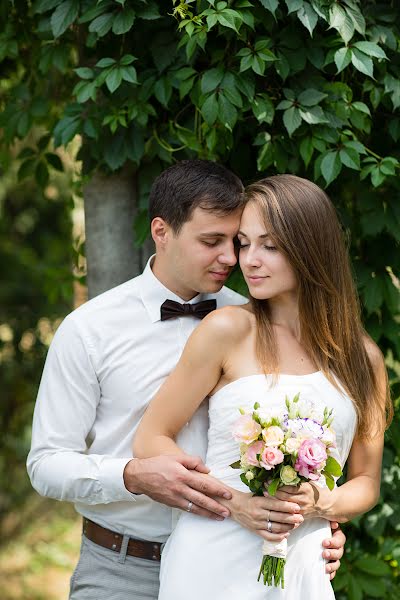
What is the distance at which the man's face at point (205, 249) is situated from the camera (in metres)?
2.72

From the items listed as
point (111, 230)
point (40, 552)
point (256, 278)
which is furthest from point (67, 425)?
point (40, 552)

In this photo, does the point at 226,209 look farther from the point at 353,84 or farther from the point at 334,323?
the point at 353,84

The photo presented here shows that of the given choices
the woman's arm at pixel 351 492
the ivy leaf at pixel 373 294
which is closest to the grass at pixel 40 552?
the ivy leaf at pixel 373 294

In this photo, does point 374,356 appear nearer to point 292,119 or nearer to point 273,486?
point 273,486

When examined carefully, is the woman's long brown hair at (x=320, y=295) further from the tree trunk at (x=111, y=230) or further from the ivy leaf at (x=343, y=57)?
the tree trunk at (x=111, y=230)

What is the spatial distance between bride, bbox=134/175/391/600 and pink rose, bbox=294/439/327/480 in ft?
0.70

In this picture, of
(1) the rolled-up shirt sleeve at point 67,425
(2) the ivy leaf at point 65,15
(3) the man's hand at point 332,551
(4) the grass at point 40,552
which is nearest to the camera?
(3) the man's hand at point 332,551

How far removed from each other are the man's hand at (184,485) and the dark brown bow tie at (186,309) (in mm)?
518

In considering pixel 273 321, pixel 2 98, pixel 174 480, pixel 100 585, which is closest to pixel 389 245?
pixel 273 321

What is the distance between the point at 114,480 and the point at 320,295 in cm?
86

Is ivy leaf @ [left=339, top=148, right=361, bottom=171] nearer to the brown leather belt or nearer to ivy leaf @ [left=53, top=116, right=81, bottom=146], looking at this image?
ivy leaf @ [left=53, top=116, right=81, bottom=146]

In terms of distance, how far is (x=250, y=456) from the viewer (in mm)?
2199

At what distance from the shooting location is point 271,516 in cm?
233

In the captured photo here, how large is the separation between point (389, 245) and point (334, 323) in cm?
76
